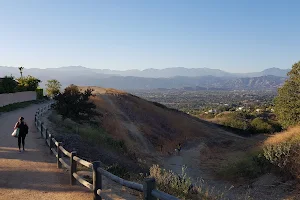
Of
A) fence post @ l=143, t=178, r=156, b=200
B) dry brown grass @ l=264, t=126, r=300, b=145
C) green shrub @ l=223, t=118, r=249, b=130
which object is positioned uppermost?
fence post @ l=143, t=178, r=156, b=200

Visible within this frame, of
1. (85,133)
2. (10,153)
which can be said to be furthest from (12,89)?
(10,153)

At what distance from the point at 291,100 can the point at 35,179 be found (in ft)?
115

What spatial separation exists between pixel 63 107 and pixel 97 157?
35.4 feet

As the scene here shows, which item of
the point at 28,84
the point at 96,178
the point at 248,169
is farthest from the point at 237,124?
the point at 96,178

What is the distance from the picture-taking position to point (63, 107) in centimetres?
2370

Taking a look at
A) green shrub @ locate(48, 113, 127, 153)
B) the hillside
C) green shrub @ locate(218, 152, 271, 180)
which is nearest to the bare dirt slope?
green shrub @ locate(48, 113, 127, 153)

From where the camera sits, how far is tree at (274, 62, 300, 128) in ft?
123

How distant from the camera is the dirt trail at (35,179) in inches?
333

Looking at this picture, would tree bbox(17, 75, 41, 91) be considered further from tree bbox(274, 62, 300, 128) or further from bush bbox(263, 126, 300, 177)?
bush bbox(263, 126, 300, 177)

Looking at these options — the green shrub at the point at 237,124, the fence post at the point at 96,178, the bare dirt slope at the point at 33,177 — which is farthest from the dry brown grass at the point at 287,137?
the green shrub at the point at 237,124

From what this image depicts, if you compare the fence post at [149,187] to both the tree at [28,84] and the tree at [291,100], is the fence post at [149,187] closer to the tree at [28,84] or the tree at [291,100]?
the tree at [291,100]

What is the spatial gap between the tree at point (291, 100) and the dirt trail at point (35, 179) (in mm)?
31586

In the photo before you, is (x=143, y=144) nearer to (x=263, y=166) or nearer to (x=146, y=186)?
(x=263, y=166)

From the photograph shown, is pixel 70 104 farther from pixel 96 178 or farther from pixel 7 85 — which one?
pixel 7 85
